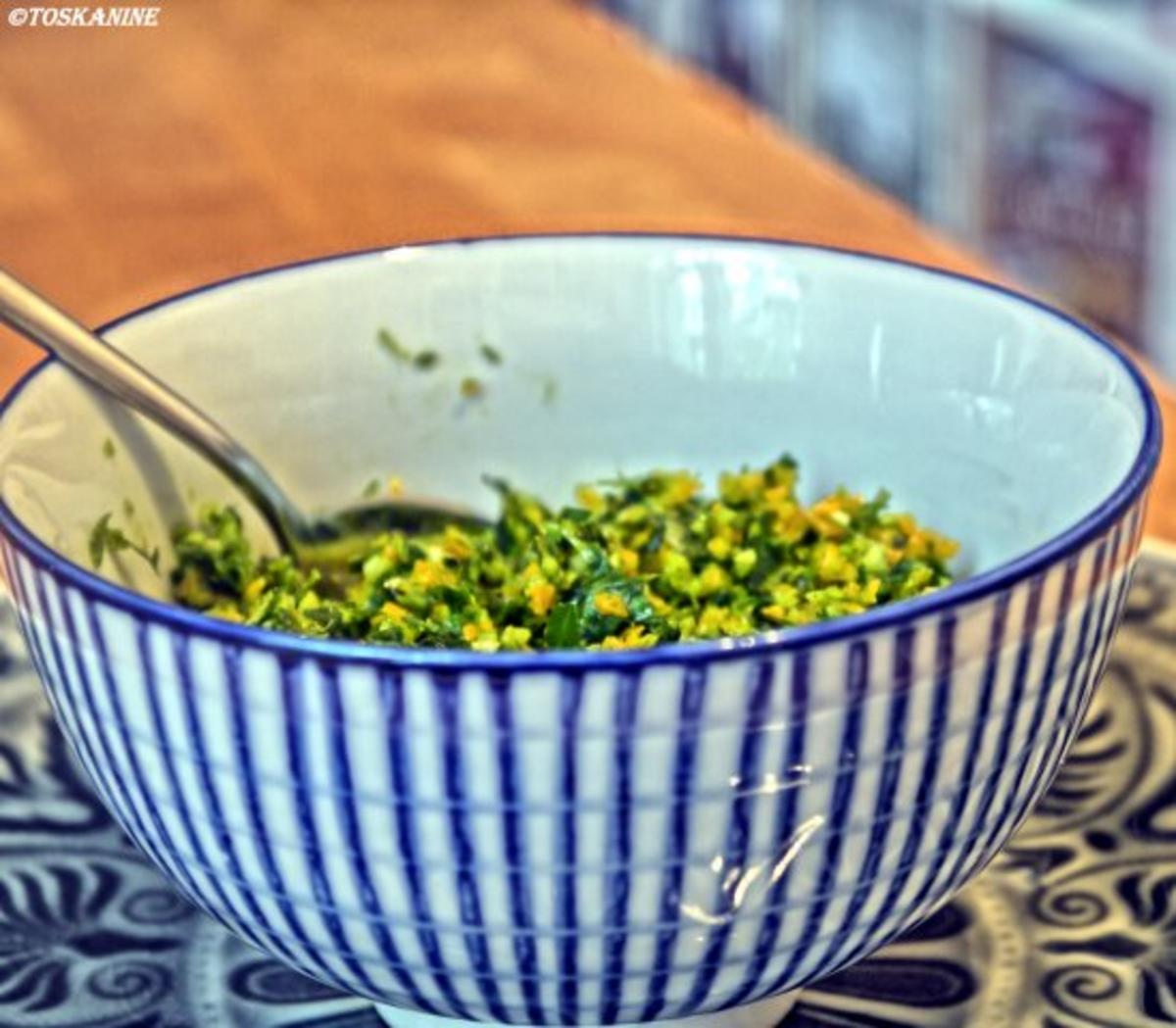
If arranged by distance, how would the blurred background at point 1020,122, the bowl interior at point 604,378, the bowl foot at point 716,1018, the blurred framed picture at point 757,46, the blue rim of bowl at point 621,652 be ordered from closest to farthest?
1. the blue rim of bowl at point 621,652
2. the bowl foot at point 716,1018
3. the bowl interior at point 604,378
4. the blurred background at point 1020,122
5. the blurred framed picture at point 757,46

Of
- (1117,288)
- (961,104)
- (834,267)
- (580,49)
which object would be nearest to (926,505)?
(834,267)

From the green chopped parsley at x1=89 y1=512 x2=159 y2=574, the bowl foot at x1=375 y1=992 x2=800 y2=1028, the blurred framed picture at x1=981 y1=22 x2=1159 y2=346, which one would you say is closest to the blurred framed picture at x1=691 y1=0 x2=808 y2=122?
the blurred framed picture at x1=981 y1=22 x2=1159 y2=346

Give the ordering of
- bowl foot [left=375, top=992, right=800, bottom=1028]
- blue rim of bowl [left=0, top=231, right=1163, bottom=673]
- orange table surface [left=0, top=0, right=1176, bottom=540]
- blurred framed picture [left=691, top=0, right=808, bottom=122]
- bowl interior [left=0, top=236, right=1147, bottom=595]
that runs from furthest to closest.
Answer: blurred framed picture [left=691, top=0, right=808, bottom=122]
orange table surface [left=0, top=0, right=1176, bottom=540]
bowl interior [left=0, top=236, right=1147, bottom=595]
bowl foot [left=375, top=992, right=800, bottom=1028]
blue rim of bowl [left=0, top=231, right=1163, bottom=673]

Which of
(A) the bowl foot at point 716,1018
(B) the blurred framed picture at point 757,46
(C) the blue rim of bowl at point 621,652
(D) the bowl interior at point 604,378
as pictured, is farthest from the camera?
(B) the blurred framed picture at point 757,46

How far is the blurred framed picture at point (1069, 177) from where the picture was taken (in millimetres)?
2520

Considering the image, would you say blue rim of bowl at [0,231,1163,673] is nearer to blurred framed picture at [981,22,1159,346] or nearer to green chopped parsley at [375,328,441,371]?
green chopped parsley at [375,328,441,371]

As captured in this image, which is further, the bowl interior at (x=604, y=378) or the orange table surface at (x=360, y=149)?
the orange table surface at (x=360, y=149)

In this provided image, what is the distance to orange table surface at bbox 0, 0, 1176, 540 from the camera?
1.32 meters

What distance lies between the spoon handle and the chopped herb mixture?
0.07 ft

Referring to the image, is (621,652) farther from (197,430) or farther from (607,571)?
(197,430)

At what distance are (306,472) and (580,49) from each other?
3.46 ft

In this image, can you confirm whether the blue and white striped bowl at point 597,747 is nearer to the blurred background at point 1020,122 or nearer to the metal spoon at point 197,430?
the metal spoon at point 197,430

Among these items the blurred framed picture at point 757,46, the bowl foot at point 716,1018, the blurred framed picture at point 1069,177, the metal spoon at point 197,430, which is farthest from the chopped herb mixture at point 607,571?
the blurred framed picture at point 757,46

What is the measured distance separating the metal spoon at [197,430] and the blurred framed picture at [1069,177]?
1830mm
